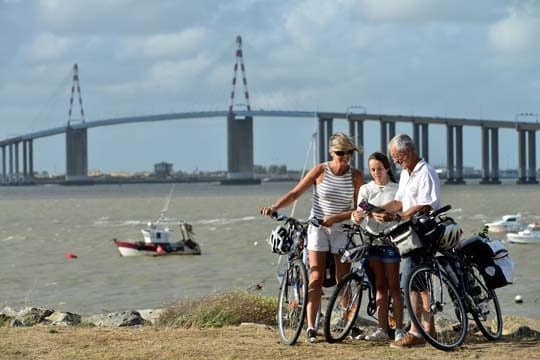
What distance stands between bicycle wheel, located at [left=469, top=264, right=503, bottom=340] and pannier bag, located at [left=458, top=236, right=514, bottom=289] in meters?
0.06

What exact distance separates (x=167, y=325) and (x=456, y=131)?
102971 millimetres

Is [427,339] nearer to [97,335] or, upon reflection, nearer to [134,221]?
[97,335]

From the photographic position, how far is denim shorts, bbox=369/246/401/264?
22.9 feet

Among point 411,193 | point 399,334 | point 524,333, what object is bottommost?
point 524,333

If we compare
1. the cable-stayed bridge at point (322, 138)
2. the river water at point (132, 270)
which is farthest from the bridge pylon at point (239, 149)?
the river water at point (132, 270)

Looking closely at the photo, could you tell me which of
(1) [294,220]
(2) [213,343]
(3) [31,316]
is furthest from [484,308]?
(3) [31,316]

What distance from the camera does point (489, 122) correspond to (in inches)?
4176

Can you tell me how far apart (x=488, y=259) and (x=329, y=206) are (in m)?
1.13

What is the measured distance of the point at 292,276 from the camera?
727 centimetres

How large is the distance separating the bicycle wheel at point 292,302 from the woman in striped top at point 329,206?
72mm

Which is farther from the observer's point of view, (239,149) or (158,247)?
(239,149)

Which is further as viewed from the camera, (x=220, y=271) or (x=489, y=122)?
(x=489, y=122)

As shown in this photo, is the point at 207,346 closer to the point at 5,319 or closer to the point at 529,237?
the point at 5,319

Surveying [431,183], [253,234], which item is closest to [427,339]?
[431,183]
